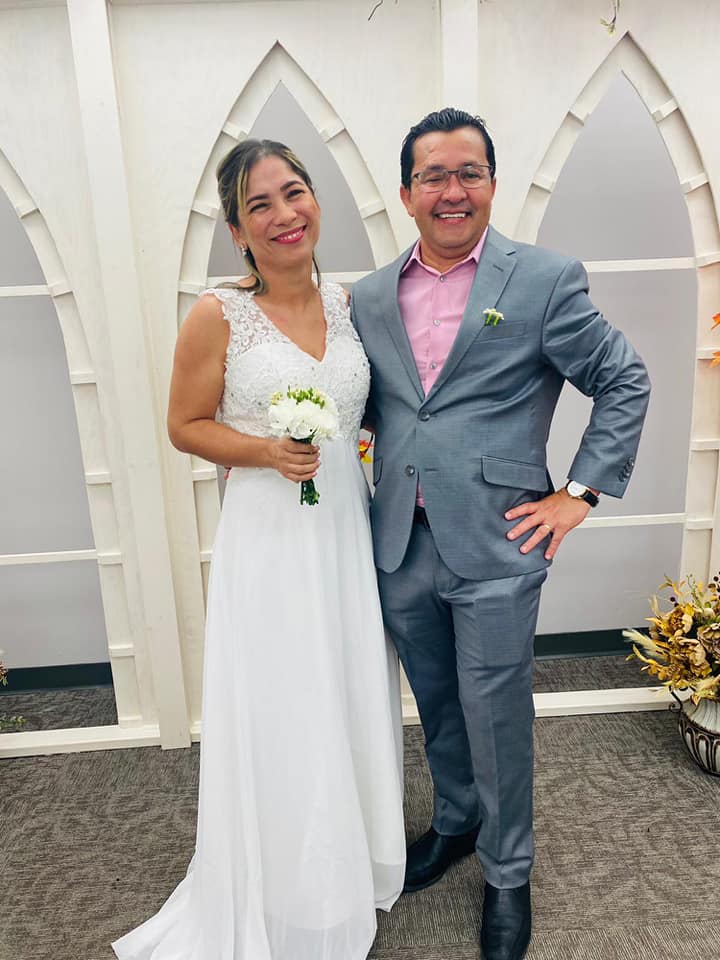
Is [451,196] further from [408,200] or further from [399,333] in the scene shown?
[399,333]

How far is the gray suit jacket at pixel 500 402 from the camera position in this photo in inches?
61.2

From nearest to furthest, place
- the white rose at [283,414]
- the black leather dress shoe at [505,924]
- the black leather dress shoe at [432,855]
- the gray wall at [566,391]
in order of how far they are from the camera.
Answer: the white rose at [283,414], the black leather dress shoe at [505,924], the black leather dress shoe at [432,855], the gray wall at [566,391]

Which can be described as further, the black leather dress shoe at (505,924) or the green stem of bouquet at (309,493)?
the black leather dress shoe at (505,924)

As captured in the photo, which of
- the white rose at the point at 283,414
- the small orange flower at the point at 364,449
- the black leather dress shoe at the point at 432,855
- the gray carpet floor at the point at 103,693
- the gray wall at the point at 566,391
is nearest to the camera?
the white rose at the point at 283,414

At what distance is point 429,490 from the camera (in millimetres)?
1609

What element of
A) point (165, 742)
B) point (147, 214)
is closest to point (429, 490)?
point (147, 214)

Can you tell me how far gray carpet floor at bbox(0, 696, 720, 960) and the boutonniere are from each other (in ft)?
4.67

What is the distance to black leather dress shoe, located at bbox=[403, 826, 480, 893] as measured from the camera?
1.94 metres

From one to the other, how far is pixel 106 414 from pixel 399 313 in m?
1.20

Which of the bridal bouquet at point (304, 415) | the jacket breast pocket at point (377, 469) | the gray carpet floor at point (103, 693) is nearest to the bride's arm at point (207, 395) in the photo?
the bridal bouquet at point (304, 415)

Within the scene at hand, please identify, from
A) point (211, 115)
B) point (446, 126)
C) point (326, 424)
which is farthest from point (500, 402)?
point (211, 115)

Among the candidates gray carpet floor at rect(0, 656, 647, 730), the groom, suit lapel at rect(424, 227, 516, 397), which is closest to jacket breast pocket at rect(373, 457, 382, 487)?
the groom

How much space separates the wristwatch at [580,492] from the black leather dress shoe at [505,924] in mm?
922

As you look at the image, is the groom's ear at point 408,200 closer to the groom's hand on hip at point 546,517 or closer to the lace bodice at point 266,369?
the lace bodice at point 266,369
